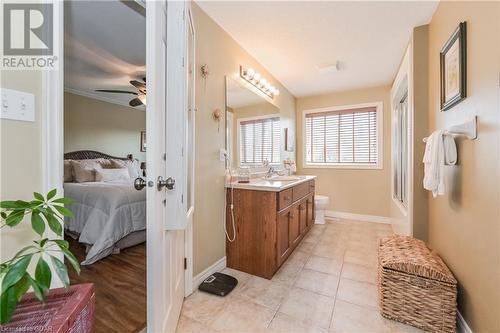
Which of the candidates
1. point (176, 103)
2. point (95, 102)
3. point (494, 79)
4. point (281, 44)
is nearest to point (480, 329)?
point (494, 79)

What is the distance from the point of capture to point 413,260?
154 cm

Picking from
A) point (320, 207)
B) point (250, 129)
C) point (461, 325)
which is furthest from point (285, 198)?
point (320, 207)

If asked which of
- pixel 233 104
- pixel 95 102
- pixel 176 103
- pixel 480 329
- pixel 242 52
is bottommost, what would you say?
pixel 480 329

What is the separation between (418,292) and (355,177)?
2.85 metres

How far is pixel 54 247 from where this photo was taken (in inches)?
37.4

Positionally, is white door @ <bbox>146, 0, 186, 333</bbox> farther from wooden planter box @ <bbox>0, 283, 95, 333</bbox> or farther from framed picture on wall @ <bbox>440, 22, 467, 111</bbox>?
framed picture on wall @ <bbox>440, 22, 467, 111</bbox>

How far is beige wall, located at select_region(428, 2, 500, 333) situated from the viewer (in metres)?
1.13

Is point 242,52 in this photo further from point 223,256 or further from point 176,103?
point 223,256

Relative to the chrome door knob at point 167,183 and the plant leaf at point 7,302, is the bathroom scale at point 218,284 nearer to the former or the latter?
the chrome door knob at point 167,183

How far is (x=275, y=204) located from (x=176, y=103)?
1237 mm

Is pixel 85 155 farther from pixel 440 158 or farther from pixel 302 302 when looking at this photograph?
pixel 440 158

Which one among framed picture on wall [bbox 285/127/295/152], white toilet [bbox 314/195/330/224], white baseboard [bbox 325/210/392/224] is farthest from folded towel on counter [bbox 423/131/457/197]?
white baseboard [bbox 325/210/392/224]

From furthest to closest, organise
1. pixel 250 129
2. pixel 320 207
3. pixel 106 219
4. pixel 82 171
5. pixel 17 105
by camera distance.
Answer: pixel 320 207 < pixel 82 171 < pixel 250 129 < pixel 106 219 < pixel 17 105

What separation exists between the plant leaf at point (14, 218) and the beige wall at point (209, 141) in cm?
128
